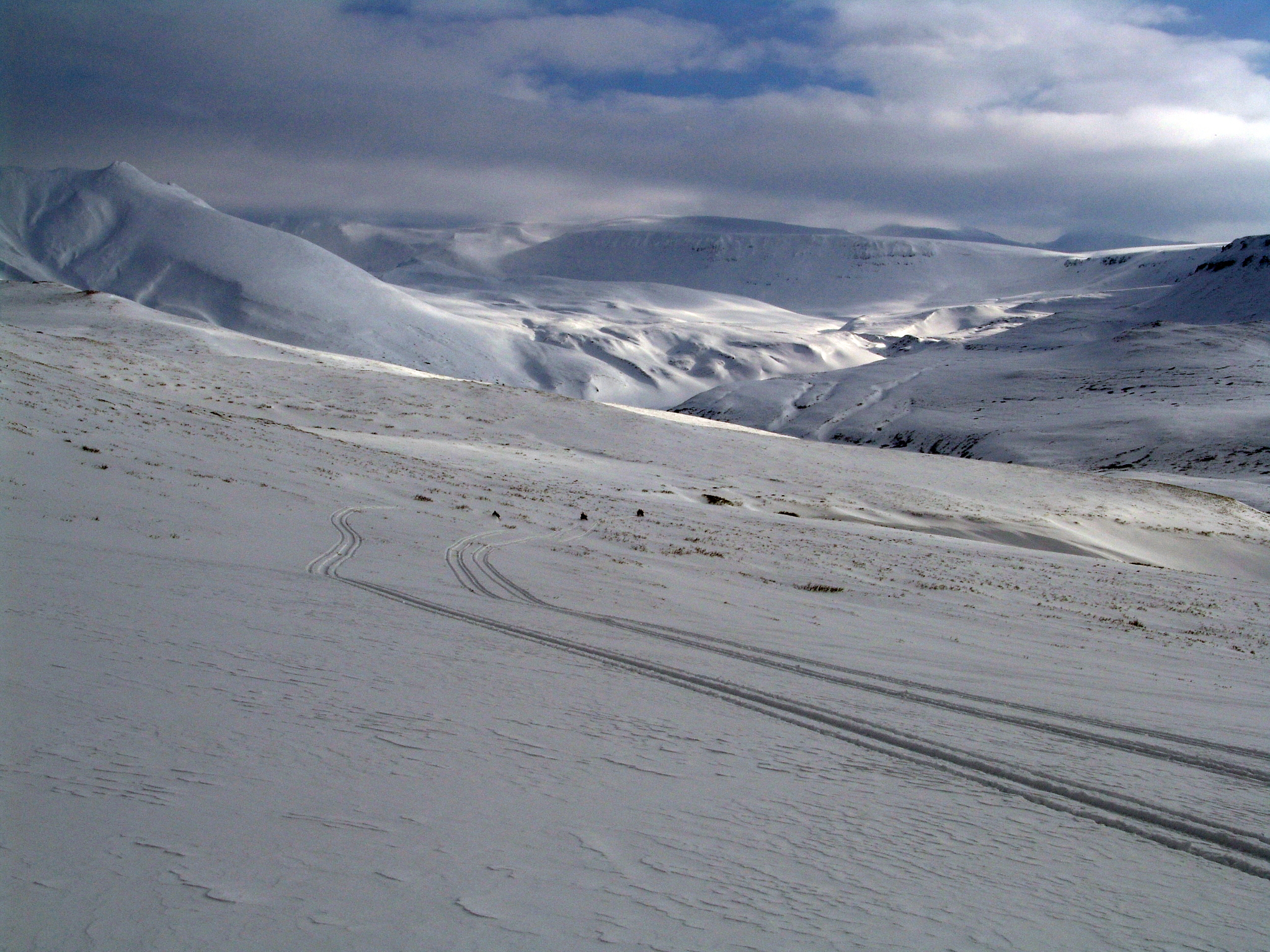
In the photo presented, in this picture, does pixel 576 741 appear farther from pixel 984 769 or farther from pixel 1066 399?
pixel 1066 399

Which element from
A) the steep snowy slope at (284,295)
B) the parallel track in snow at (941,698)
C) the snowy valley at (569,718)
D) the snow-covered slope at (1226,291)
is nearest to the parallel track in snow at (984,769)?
the snowy valley at (569,718)

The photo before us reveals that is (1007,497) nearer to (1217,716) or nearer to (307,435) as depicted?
(307,435)

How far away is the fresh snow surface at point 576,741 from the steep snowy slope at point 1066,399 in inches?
2486

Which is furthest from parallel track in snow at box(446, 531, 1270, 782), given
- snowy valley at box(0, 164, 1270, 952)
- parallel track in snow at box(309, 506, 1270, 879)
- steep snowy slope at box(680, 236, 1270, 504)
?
steep snowy slope at box(680, 236, 1270, 504)

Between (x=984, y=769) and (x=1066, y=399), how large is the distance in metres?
108

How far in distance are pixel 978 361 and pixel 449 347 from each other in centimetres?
9804

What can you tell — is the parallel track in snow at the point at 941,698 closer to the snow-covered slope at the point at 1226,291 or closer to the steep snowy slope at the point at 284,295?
the steep snowy slope at the point at 284,295

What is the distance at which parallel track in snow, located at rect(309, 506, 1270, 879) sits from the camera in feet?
16.0

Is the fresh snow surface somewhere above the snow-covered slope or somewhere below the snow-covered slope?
below

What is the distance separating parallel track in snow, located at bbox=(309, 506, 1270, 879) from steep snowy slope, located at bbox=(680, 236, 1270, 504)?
67.0 m

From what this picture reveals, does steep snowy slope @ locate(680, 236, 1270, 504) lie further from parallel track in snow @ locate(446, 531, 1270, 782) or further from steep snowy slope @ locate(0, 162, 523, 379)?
parallel track in snow @ locate(446, 531, 1270, 782)

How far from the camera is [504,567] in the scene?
1383cm

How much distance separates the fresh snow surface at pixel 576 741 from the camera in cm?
376

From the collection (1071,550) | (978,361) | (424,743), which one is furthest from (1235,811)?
(978,361)
